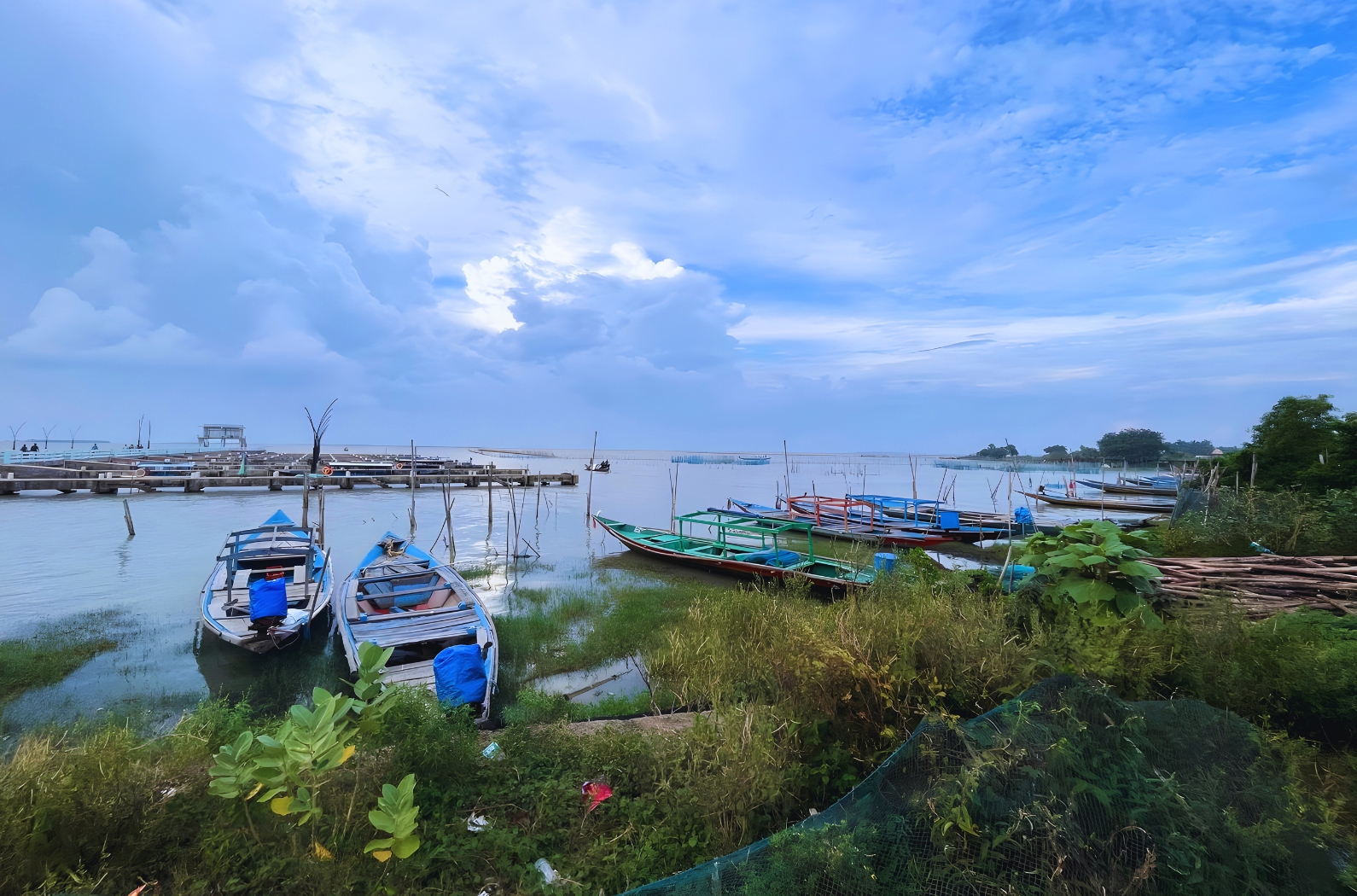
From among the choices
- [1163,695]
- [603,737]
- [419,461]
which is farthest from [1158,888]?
[419,461]

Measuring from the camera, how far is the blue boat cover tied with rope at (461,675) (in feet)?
21.5

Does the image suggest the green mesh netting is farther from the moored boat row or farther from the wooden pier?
the wooden pier

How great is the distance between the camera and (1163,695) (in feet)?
14.0

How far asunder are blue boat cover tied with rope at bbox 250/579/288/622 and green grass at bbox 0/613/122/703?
299 cm

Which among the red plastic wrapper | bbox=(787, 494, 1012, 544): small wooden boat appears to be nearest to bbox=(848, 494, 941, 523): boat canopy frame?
bbox=(787, 494, 1012, 544): small wooden boat

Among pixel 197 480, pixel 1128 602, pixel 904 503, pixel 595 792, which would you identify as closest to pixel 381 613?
pixel 595 792

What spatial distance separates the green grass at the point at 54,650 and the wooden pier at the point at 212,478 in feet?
52.5

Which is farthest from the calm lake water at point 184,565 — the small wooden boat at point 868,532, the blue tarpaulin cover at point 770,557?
the small wooden boat at point 868,532

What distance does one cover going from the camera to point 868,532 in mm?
21219

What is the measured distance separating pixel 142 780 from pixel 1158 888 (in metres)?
5.59

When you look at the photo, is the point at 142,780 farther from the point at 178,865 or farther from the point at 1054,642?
the point at 1054,642

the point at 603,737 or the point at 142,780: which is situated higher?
the point at 142,780

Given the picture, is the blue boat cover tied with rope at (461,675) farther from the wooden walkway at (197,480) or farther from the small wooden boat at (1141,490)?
the small wooden boat at (1141,490)

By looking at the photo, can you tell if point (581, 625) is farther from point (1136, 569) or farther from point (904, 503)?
point (904, 503)
